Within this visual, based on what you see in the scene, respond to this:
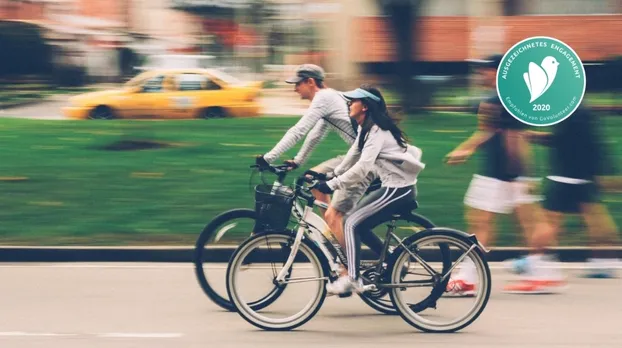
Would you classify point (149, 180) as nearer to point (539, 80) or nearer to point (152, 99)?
point (539, 80)

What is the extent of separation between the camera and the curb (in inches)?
378

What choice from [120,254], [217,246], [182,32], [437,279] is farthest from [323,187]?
[182,32]

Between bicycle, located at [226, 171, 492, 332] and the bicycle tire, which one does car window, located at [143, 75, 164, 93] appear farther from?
bicycle, located at [226, 171, 492, 332]

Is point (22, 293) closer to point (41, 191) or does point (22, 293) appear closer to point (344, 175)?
point (344, 175)

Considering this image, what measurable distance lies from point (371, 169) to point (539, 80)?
3.65 metres

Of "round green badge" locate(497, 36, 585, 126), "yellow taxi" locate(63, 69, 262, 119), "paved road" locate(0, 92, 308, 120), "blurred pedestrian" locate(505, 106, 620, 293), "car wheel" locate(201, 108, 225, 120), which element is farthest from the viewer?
"car wheel" locate(201, 108, 225, 120)

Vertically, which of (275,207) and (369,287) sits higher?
(275,207)

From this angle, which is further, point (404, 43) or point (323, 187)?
point (404, 43)

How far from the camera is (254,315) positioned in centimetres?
708

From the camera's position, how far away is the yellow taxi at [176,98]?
62.2 feet

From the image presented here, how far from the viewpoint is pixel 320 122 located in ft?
25.5

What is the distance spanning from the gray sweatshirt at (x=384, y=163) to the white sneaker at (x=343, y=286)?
0.59 m

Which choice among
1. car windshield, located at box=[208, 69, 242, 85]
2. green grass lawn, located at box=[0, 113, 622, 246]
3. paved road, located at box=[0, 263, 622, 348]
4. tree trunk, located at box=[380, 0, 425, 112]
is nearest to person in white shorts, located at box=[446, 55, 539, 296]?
paved road, located at box=[0, 263, 622, 348]

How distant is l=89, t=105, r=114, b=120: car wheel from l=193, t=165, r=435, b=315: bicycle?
11960 mm
